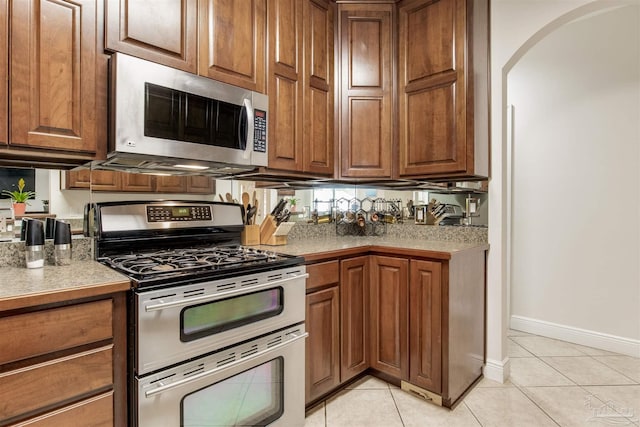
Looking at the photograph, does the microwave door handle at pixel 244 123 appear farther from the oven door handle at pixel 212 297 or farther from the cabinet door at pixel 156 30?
the oven door handle at pixel 212 297

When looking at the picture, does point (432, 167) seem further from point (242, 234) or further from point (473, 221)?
point (242, 234)

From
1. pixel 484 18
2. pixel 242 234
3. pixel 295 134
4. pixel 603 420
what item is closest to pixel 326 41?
pixel 295 134

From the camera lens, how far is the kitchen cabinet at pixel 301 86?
1.99 m

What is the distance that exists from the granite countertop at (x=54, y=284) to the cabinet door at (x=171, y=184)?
1.75 ft

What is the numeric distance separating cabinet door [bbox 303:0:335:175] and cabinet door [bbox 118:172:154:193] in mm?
899

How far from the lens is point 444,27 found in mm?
2154

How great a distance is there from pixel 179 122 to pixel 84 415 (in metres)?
1.16

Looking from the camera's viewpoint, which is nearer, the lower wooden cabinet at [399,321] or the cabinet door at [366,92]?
the lower wooden cabinet at [399,321]

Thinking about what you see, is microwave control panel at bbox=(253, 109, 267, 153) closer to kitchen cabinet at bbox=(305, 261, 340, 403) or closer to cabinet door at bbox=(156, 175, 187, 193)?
cabinet door at bbox=(156, 175, 187, 193)

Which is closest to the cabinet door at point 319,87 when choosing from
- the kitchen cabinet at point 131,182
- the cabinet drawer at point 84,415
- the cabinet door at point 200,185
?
the cabinet door at point 200,185

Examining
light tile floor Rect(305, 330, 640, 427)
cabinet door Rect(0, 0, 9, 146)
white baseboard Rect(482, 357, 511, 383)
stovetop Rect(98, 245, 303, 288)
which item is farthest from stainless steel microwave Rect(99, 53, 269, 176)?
white baseboard Rect(482, 357, 511, 383)

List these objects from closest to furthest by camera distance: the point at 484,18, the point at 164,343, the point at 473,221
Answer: the point at 164,343, the point at 484,18, the point at 473,221

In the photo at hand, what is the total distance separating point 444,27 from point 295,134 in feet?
3.81

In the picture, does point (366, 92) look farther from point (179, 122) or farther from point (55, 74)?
point (55, 74)
